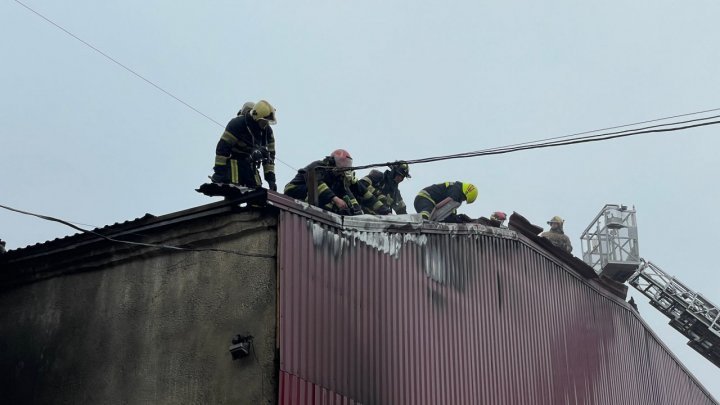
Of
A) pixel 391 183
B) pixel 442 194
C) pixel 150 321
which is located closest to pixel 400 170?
pixel 391 183

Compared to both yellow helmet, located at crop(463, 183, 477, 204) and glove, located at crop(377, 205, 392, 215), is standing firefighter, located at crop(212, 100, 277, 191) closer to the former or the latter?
glove, located at crop(377, 205, 392, 215)

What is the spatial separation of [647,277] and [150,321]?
18006 millimetres

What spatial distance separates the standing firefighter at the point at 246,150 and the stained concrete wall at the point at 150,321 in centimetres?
194

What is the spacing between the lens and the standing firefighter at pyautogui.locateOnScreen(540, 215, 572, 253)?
1967 cm

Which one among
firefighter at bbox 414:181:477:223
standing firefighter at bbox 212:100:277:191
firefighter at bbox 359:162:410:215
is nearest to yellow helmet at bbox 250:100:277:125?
standing firefighter at bbox 212:100:277:191

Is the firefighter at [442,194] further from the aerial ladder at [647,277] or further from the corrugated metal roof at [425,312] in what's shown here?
the aerial ladder at [647,277]

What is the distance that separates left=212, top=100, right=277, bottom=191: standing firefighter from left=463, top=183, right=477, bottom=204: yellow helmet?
158 inches

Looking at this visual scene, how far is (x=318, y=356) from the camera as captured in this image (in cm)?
1009

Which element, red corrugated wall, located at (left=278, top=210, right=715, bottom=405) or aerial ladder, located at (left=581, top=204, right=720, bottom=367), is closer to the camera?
red corrugated wall, located at (left=278, top=210, right=715, bottom=405)

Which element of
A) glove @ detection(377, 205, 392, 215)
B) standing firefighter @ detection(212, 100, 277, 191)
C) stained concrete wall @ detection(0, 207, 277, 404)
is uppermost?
standing firefighter @ detection(212, 100, 277, 191)

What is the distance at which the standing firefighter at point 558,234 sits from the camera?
19672 mm

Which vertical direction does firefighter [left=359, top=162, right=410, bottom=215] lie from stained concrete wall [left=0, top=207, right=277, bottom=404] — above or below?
above

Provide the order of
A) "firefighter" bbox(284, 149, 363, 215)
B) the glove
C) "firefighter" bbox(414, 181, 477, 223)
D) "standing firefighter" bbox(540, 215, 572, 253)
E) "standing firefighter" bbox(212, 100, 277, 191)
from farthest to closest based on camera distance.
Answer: "standing firefighter" bbox(540, 215, 572, 253) < "firefighter" bbox(414, 181, 477, 223) < the glove < "firefighter" bbox(284, 149, 363, 215) < "standing firefighter" bbox(212, 100, 277, 191)

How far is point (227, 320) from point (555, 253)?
288 inches
